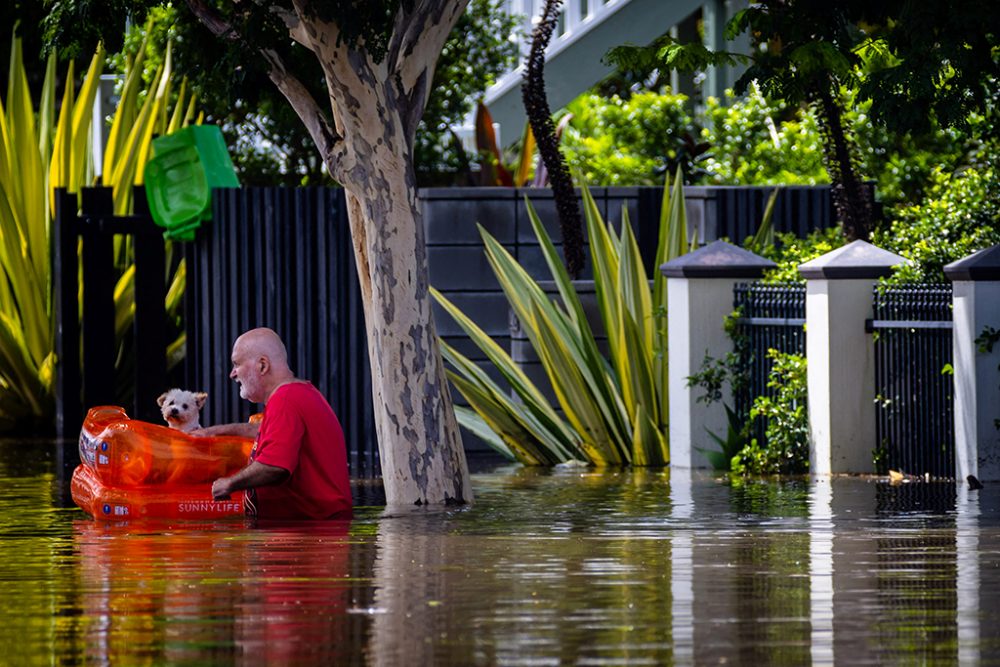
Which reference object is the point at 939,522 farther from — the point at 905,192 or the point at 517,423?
the point at 905,192

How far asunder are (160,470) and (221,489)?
85cm

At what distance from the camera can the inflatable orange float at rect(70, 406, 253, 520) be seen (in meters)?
11.6

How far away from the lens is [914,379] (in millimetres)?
14312

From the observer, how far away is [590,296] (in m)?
16.6

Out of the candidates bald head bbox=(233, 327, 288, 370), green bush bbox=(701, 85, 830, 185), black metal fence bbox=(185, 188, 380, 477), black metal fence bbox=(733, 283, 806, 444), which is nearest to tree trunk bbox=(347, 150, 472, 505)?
bald head bbox=(233, 327, 288, 370)

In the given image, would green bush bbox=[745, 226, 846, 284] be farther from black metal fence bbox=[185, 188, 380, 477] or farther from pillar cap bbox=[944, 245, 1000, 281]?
black metal fence bbox=[185, 188, 380, 477]

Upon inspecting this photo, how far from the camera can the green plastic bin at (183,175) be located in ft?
56.7

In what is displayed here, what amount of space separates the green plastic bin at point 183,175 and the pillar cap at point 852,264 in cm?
494

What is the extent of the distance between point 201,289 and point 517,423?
2.93 meters

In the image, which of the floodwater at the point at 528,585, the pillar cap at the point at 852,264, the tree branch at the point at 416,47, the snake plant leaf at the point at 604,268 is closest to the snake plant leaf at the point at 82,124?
the snake plant leaf at the point at 604,268

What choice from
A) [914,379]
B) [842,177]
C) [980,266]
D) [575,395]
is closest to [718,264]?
[575,395]

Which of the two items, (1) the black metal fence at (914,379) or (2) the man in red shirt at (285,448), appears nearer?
(2) the man in red shirt at (285,448)

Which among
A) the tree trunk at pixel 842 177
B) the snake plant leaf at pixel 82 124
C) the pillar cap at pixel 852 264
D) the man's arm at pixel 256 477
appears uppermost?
the snake plant leaf at pixel 82 124

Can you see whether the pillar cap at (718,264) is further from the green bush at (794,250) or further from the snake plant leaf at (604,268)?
the snake plant leaf at (604,268)
